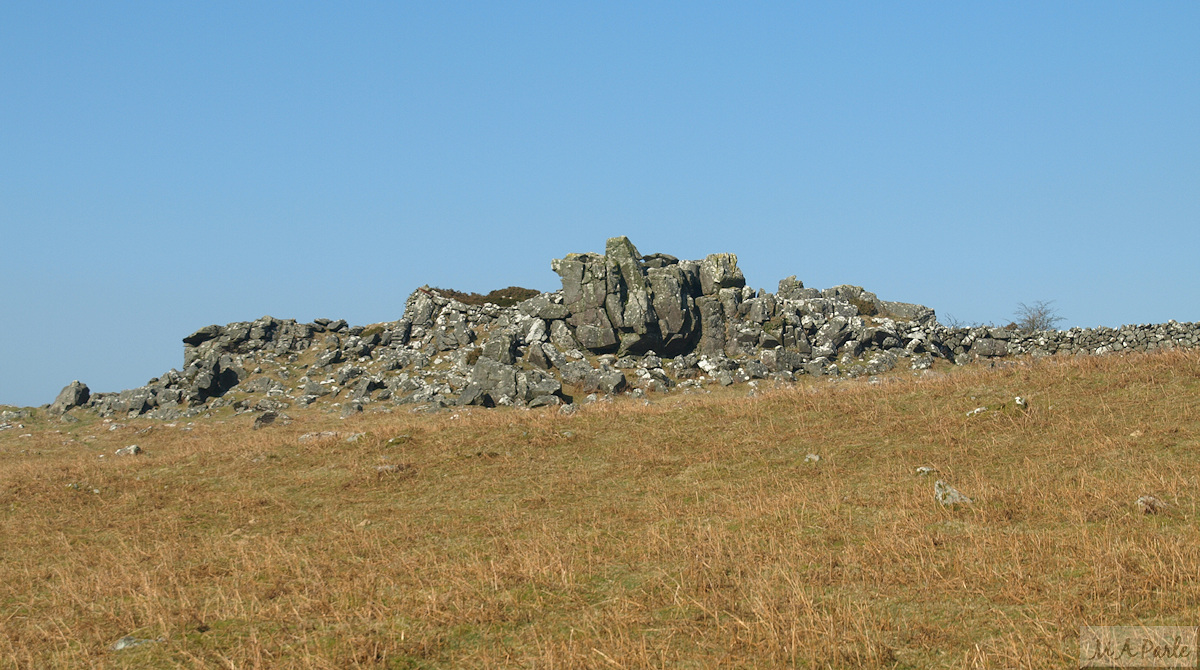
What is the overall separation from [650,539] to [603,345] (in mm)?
29188

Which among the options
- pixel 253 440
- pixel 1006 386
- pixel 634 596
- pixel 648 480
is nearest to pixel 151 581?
pixel 634 596

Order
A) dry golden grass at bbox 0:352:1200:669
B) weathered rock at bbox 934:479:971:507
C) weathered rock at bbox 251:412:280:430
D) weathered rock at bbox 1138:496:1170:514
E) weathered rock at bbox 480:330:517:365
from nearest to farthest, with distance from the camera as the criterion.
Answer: dry golden grass at bbox 0:352:1200:669 → weathered rock at bbox 1138:496:1170:514 → weathered rock at bbox 934:479:971:507 → weathered rock at bbox 251:412:280:430 → weathered rock at bbox 480:330:517:365

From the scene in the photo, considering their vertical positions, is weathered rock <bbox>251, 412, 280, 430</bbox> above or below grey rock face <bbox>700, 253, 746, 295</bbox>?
below

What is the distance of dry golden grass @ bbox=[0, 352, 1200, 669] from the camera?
22.8ft

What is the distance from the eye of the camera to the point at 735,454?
52.8 feet

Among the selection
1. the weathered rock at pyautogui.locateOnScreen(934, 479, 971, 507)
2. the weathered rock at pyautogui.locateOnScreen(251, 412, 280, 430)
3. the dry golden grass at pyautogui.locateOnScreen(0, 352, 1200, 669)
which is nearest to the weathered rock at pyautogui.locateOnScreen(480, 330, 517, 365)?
the weathered rock at pyautogui.locateOnScreen(251, 412, 280, 430)

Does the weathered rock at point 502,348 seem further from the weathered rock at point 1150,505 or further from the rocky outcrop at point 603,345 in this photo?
the weathered rock at point 1150,505

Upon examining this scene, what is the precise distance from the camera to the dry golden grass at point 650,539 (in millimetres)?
6957

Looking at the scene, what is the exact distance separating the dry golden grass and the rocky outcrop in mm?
16280

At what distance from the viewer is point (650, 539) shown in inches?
398

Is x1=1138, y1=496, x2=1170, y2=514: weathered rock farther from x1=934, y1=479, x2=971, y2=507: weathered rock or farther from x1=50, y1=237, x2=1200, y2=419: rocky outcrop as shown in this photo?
x1=50, y1=237, x2=1200, y2=419: rocky outcrop

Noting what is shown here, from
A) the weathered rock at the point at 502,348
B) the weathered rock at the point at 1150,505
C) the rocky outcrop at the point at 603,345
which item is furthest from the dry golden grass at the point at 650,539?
the weathered rock at the point at 502,348

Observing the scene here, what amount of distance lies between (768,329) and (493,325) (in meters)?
14.8

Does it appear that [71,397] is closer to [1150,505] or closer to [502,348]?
[502,348]
